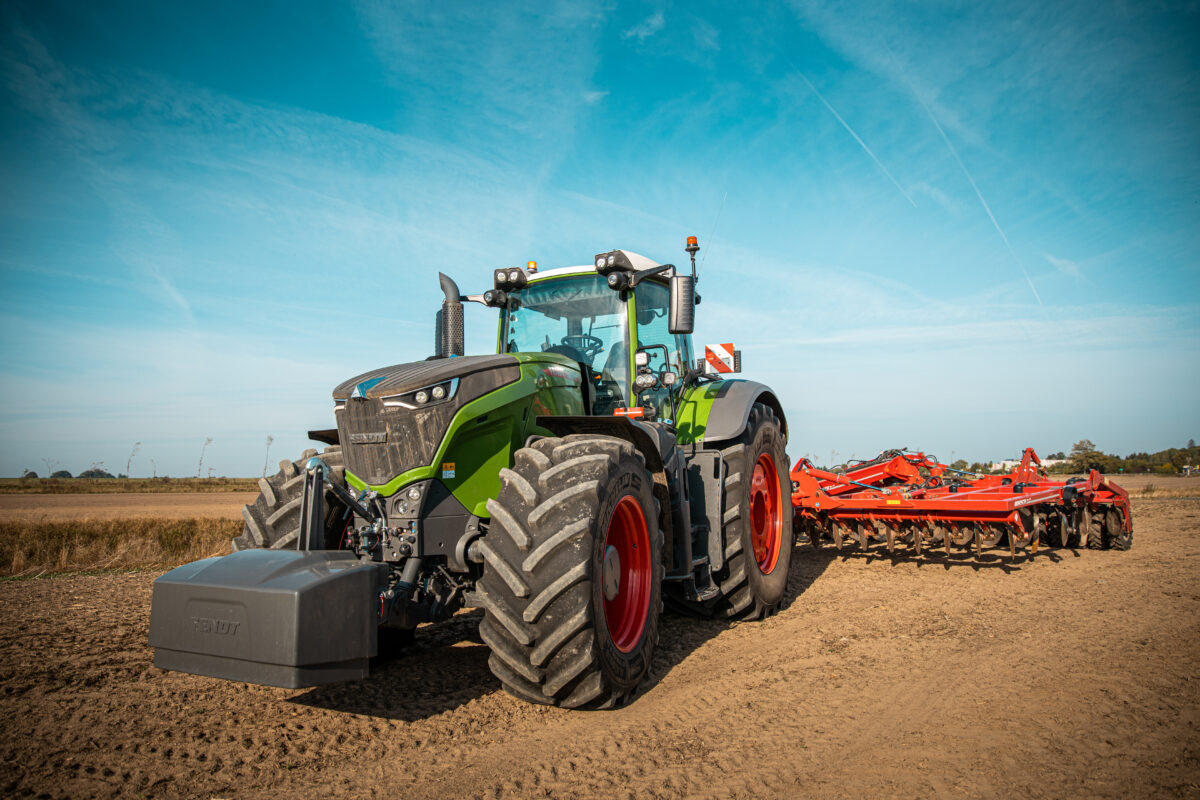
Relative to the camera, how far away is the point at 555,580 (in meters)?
3.16

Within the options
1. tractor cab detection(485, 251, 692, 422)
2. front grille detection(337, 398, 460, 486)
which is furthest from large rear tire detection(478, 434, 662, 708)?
tractor cab detection(485, 251, 692, 422)

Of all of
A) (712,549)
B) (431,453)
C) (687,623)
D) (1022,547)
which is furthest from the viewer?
(1022,547)

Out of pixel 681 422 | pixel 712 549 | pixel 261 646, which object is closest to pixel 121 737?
pixel 261 646

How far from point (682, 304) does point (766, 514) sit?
2.49 m

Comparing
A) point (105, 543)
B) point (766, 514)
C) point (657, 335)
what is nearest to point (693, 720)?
point (657, 335)

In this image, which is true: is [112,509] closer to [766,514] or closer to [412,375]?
[766,514]

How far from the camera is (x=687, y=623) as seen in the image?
18.4 feet

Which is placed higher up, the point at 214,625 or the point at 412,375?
the point at 412,375

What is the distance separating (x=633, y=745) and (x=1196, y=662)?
3.37 m

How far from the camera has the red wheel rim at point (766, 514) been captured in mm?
6260

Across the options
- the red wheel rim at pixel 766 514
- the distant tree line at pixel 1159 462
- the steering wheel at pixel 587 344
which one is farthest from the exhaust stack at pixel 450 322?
the distant tree line at pixel 1159 462

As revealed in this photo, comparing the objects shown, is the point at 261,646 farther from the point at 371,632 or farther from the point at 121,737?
the point at 121,737

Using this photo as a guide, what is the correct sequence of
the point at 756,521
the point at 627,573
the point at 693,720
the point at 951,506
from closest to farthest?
1. the point at 693,720
2. the point at 627,573
3. the point at 756,521
4. the point at 951,506

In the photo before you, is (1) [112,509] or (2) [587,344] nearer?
(2) [587,344]
